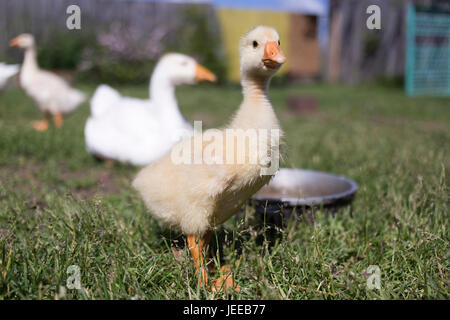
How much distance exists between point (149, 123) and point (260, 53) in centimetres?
193

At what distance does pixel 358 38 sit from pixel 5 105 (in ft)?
35.4

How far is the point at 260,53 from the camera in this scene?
1.38 m

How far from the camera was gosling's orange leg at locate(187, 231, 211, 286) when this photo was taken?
145 cm

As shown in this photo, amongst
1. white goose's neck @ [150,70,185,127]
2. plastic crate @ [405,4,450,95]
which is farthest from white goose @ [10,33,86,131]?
plastic crate @ [405,4,450,95]

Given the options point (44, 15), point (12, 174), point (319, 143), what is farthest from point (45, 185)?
point (44, 15)

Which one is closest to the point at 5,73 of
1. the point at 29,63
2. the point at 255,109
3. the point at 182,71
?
the point at 29,63

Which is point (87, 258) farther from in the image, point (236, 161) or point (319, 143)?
point (319, 143)

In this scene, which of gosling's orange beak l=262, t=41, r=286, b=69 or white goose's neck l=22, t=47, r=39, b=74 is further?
white goose's neck l=22, t=47, r=39, b=74

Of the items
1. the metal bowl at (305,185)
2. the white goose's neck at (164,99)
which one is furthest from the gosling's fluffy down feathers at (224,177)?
the white goose's neck at (164,99)

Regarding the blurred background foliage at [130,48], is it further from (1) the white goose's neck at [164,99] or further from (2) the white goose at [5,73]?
(1) the white goose's neck at [164,99]

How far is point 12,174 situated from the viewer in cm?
287

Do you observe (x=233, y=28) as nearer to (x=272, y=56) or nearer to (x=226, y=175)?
(x=272, y=56)

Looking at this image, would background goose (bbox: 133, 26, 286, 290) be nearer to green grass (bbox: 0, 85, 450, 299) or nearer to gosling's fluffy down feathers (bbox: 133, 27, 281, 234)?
gosling's fluffy down feathers (bbox: 133, 27, 281, 234)

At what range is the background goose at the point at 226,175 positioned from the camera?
4.44ft
